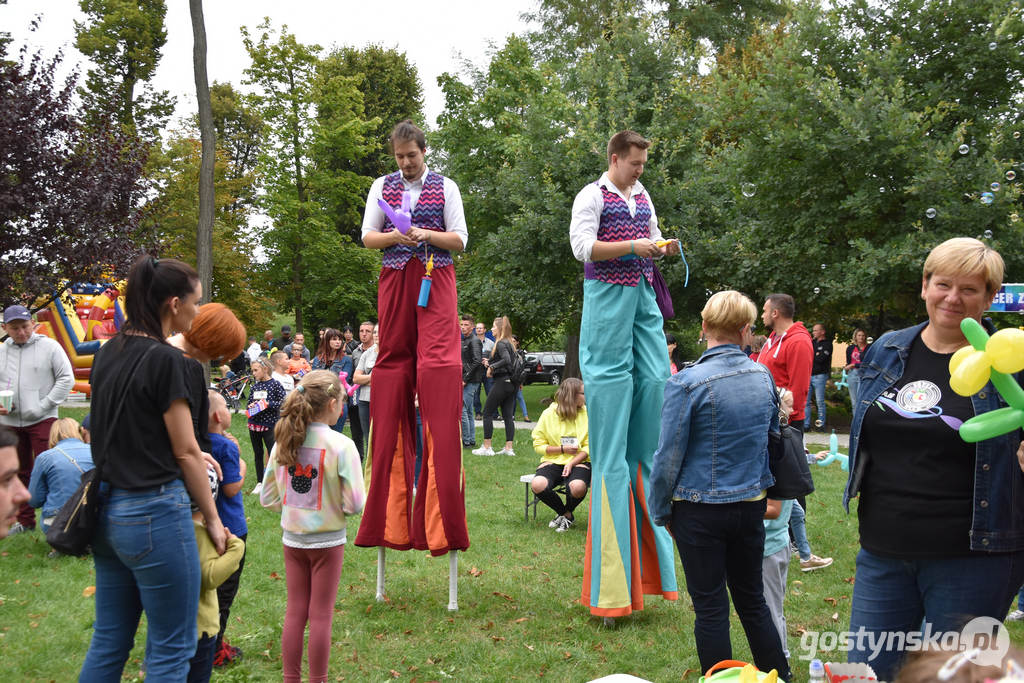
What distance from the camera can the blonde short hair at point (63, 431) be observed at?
5883mm

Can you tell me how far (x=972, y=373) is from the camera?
2.27 meters

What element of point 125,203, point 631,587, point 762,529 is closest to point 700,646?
point 762,529

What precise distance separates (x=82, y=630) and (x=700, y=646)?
3.70 m

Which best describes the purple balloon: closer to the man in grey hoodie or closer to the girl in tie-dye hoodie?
the girl in tie-dye hoodie

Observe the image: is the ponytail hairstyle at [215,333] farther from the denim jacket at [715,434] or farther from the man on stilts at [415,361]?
the denim jacket at [715,434]

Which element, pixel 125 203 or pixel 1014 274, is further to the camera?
pixel 1014 274

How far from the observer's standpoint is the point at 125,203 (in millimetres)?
11156

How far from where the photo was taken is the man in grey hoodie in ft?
22.8

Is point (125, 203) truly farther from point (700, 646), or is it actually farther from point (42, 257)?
point (700, 646)

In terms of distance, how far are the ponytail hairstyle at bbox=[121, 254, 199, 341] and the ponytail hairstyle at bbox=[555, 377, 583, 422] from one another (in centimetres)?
511

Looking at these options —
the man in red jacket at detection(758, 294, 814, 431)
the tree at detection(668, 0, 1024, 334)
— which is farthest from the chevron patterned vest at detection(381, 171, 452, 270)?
the tree at detection(668, 0, 1024, 334)

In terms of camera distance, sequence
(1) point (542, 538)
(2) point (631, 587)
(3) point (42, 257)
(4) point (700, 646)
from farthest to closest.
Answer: (3) point (42, 257) → (1) point (542, 538) → (2) point (631, 587) → (4) point (700, 646)

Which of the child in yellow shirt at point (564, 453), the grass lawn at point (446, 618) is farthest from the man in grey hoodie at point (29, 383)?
the child in yellow shirt at point (564, 453)

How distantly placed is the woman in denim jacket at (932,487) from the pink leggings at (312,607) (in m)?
2.30
